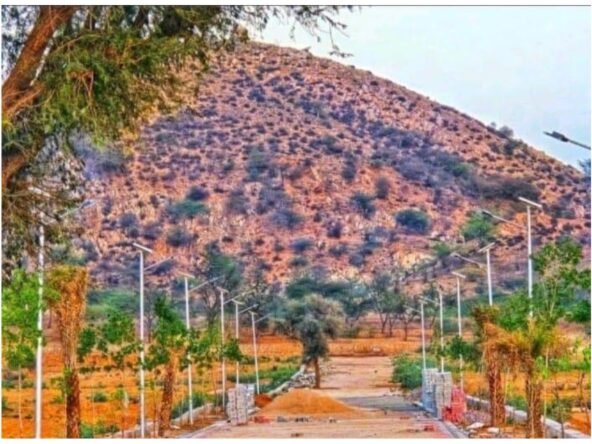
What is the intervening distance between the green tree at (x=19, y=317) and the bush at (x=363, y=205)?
7.75 feet

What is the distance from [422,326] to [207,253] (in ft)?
5.17

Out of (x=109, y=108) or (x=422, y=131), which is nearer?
(x=109, y=108)

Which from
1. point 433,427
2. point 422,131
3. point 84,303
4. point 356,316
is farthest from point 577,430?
point 84,303

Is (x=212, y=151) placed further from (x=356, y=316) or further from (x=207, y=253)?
(x=356, y=316)

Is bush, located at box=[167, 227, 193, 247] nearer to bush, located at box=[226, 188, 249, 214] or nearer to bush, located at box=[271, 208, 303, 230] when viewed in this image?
bush, located at box=[226, 188, 249, 214]

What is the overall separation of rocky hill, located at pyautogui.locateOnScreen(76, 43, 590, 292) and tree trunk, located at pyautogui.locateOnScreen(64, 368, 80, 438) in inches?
26.2

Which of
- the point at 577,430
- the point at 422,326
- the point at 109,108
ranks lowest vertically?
the point at 577,430

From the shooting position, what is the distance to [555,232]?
10.5m

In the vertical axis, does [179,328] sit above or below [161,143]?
below

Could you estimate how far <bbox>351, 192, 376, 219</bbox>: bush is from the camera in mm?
10719

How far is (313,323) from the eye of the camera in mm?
10602

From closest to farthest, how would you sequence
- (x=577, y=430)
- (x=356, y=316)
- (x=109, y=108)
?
(x=109, y=108), (x=577, y=430), (x=356, y=316)

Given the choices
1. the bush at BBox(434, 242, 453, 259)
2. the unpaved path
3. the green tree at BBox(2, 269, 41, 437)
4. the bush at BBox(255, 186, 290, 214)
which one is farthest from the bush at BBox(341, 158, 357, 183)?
the green tree at BBox(2, 269, 41, 437)

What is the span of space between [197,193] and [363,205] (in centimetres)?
114
